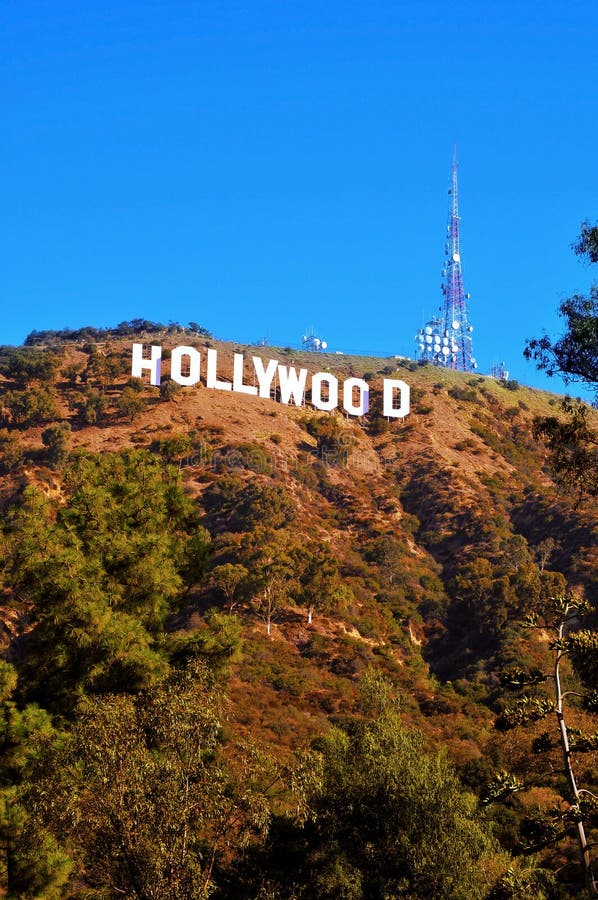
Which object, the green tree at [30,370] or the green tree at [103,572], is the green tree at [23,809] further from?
the green tree at [30,370]

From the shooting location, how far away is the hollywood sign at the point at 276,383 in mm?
107812

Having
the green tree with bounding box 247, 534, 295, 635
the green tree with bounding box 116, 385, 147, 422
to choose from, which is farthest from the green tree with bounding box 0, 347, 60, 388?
the green tree with bounding box 247, 534, 295, 635

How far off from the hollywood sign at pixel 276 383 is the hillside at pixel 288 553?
2.06 meters

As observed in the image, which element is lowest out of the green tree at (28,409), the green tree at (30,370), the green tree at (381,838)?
the green tree at (381,838)

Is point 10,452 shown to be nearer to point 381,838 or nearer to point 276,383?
point 276,383

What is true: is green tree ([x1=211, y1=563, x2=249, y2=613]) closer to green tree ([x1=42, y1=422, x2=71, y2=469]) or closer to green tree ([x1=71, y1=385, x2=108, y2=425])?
green tree ([x1=42, y1=422, x2=71, y2=469])

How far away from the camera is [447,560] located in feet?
308

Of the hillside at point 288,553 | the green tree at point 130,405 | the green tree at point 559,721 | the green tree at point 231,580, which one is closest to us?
the green tree at point 559,721

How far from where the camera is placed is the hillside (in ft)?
90.5

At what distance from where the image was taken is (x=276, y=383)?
126m

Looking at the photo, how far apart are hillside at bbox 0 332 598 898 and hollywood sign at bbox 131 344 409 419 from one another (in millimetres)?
2060

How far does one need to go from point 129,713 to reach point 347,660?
48890mm

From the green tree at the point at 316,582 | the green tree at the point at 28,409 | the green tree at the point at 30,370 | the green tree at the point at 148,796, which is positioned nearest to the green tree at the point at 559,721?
the green tree at the point at 148,796

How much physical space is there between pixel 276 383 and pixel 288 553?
5286 cm
